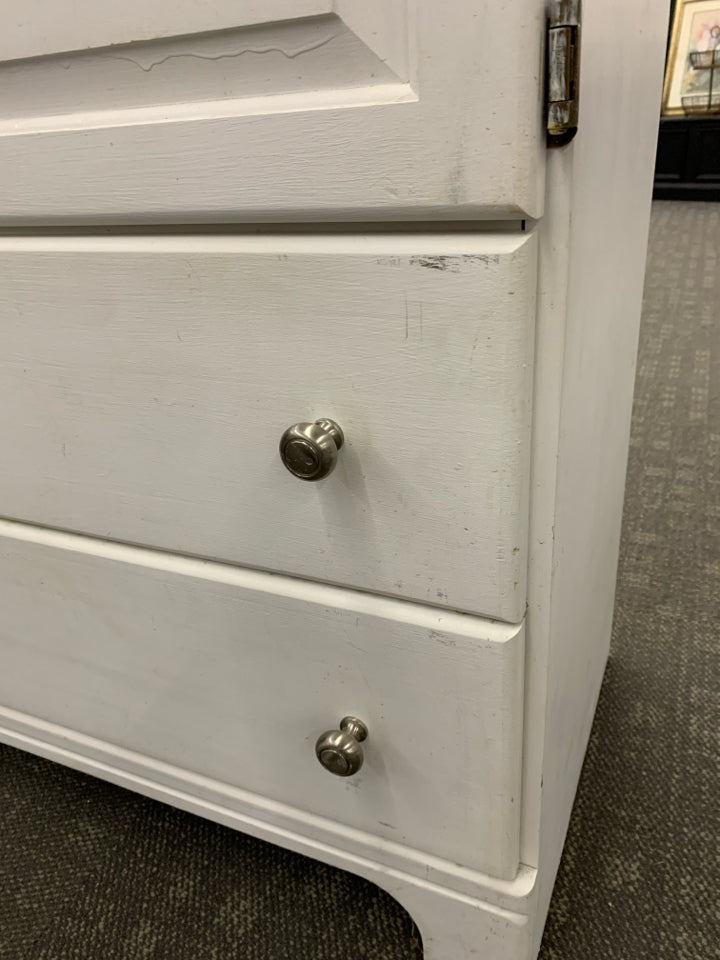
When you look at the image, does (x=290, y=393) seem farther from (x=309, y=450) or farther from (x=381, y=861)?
(x=381, y=861)

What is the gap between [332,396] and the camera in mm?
356

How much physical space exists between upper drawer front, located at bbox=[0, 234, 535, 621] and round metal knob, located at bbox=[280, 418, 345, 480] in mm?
16

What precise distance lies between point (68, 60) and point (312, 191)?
13 centimetres

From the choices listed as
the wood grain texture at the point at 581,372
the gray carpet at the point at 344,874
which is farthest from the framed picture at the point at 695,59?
the wood grain texture at the point at 581,372

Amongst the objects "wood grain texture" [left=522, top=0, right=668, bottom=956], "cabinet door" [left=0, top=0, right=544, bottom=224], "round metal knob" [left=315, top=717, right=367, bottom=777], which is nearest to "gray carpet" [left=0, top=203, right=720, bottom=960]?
"wood grain texture" [left=522, top=0, right=668, bottom=956]

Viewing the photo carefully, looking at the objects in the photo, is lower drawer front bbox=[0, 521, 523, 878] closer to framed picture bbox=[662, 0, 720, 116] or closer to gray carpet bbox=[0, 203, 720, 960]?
gray carpet bbox=[0, 203, 720, 960]

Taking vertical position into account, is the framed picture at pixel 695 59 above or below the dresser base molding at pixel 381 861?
above

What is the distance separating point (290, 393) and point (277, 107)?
0.41 feet

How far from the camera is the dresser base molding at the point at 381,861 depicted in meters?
0.47

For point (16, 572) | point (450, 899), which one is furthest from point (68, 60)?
point (450, 899)

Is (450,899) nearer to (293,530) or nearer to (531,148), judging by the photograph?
(293,530)

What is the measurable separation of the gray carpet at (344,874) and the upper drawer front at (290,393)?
1.12ft

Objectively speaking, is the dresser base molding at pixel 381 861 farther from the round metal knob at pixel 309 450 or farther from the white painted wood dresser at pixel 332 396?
the round metal knob at pixel 309 450

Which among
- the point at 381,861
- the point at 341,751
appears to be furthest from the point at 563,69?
the point at 381,861
